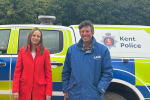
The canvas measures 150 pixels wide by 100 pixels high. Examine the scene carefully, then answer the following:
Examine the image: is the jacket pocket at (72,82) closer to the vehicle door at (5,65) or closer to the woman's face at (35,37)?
the woman's face at (35,37)

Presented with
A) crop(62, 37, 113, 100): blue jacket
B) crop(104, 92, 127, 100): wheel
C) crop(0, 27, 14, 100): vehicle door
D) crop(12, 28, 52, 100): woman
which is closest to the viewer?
crop(62, 37, 113, 100): blue jacket

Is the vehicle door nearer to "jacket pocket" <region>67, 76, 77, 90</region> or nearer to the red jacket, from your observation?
the red jacket

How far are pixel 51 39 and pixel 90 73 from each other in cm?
128

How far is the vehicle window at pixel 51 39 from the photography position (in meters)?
2.85

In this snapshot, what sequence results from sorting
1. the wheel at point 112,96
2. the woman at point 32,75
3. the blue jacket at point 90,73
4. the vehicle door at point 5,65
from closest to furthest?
the blue jacket at point 90,73 < the woman at point 32,75 < the vehicle door at point 5,65 < the wheel at point 112,96

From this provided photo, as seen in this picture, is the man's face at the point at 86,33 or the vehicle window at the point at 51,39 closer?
the man's face at the point at 86,33

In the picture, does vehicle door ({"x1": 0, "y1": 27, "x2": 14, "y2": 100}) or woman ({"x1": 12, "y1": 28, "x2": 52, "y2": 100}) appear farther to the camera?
vehicle door ({"x1": 0, "y1": 27, "x2": 14, "y2": 100})

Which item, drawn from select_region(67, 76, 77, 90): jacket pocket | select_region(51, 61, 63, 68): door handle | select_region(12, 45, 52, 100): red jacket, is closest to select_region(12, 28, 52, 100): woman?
select_region(12, 45, 52, 100): red jacket

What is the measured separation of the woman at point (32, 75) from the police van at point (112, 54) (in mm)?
522

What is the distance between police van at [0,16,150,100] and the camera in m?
2.67

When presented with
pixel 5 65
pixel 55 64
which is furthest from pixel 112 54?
pixel 5 65

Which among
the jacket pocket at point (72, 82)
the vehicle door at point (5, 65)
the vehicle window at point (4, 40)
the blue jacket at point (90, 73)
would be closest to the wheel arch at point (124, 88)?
the blue jacket at point (90, 73)

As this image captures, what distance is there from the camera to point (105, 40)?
9.49 feet

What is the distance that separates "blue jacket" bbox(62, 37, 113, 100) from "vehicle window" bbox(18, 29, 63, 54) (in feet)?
3.14
